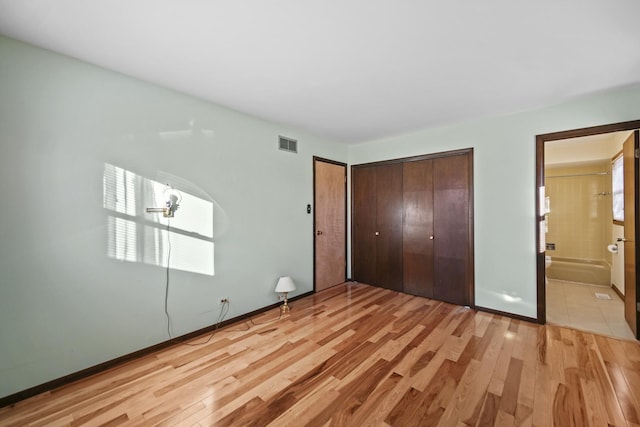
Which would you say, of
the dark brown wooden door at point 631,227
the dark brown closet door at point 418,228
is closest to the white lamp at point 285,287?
the dark brown closet door at point 418,228

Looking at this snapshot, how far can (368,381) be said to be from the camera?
202 cm

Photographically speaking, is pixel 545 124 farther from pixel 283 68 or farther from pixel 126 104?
pixel 126 104

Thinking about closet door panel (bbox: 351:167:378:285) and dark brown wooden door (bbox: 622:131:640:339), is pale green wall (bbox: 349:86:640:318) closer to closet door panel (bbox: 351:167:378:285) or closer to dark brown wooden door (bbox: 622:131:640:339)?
dark brown wooden door (bbox: 622:131:640:339)

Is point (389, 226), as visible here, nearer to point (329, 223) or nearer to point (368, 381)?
point (329, 223)

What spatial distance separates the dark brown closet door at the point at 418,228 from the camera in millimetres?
3846

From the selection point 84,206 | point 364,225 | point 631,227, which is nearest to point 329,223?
point 364,225

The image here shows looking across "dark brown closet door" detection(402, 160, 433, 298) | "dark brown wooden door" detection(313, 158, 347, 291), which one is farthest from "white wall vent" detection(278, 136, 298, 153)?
"dark brown closet door" detection(402, 160, 433, 298)

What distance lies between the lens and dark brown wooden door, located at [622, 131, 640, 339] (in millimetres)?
2590

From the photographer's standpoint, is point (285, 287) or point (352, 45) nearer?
point (352, 45)

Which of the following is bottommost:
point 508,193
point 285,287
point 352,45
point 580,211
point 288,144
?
point 285,287

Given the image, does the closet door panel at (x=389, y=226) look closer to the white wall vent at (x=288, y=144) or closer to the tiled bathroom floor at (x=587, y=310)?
the white wall vent at (x=288, y=144)

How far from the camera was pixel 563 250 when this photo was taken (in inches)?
205

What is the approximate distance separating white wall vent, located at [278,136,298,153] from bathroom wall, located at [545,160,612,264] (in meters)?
5.10

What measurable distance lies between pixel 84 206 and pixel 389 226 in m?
3.72
